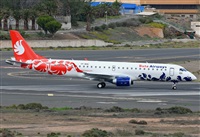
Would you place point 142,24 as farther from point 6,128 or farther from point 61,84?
point 6,128

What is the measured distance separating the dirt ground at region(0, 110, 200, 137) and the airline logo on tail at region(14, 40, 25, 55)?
21.8 meters

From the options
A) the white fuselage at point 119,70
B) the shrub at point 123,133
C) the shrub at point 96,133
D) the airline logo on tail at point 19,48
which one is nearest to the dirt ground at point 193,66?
the white fuselage at point 119,70

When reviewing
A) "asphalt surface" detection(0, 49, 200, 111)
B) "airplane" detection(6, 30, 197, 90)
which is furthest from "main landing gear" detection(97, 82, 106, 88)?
"asphalt surface" detection(0, 49, 200, 111)

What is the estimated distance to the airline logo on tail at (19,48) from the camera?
227 feet

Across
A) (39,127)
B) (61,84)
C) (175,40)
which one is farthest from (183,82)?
(175,40)

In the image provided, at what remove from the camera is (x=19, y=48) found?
228ft

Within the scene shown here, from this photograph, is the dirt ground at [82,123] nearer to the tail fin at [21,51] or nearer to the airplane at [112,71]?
the airplane at [112,71]

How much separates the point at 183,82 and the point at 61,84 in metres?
13.0

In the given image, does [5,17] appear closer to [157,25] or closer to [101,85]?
[157,25]

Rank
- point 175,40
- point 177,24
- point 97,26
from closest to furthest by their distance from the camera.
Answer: point 97,26 < point 175,40 < point 177,24

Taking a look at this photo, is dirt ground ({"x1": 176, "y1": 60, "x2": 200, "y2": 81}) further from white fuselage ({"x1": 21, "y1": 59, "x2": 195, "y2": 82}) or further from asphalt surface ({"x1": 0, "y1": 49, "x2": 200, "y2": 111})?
white fuselage ({"x1": 21, "y1": 59, "x2": 195, "y2": 82})

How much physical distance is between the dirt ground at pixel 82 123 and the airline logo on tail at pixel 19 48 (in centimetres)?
2183

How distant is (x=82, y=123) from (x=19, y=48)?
1127 inches

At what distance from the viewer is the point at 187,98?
59219mm
